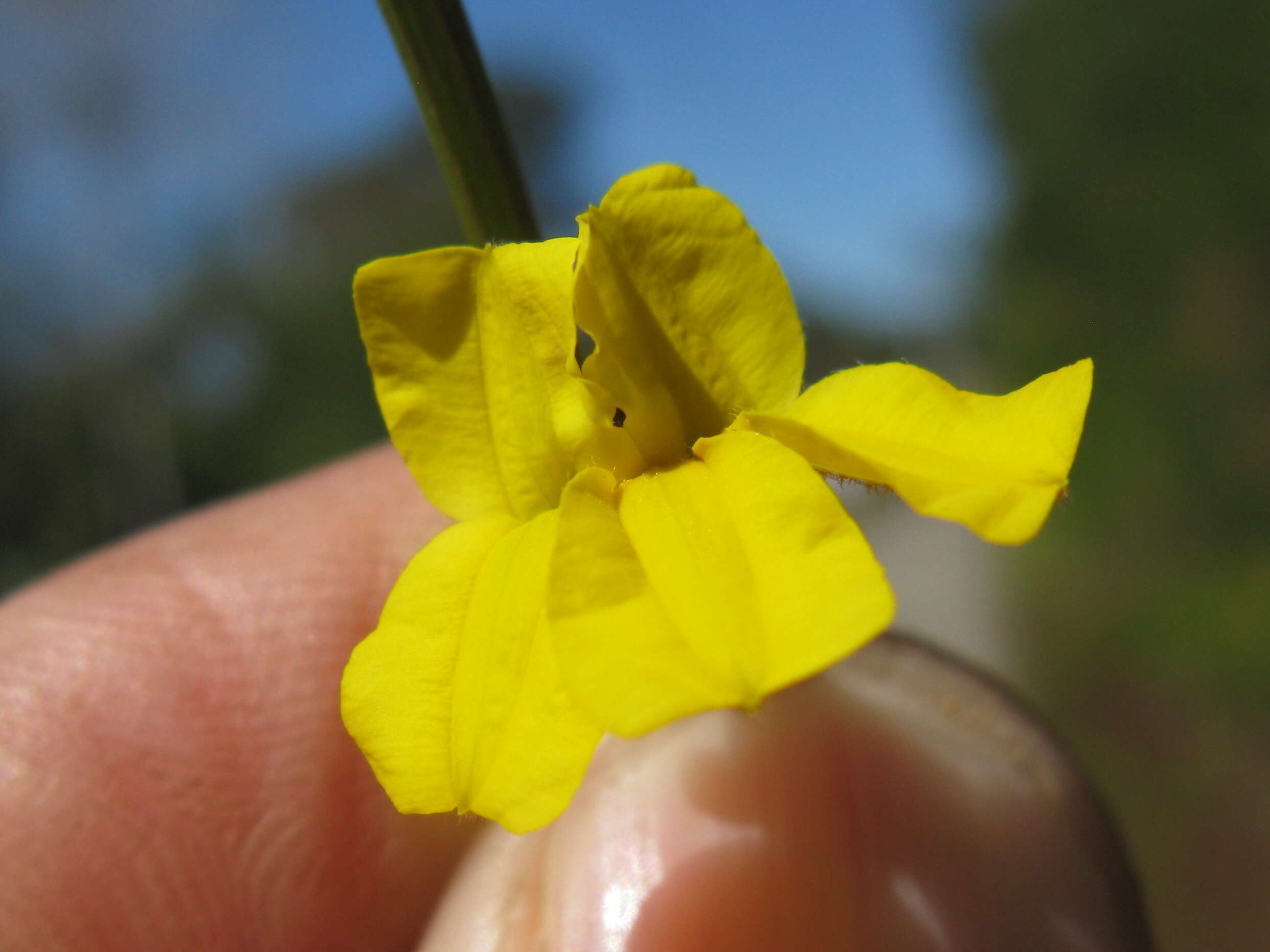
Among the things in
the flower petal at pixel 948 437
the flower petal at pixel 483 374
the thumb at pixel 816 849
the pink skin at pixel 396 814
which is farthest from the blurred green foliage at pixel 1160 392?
the flower petal at pixel 483 374

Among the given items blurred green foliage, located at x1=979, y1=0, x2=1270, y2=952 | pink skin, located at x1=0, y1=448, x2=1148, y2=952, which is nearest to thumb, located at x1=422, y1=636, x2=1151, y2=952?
pink skin, located at x1=0, y1=448, x2=1148, y2=952

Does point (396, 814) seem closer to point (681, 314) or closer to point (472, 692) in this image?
point (472, 692)

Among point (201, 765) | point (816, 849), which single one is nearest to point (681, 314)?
point (816, 849)

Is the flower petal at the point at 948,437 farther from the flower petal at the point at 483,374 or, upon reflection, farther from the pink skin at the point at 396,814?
the pink skin at the point at 396,814

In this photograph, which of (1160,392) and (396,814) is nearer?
(396,814)

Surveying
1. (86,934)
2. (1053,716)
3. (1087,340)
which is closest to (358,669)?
(86,934)
